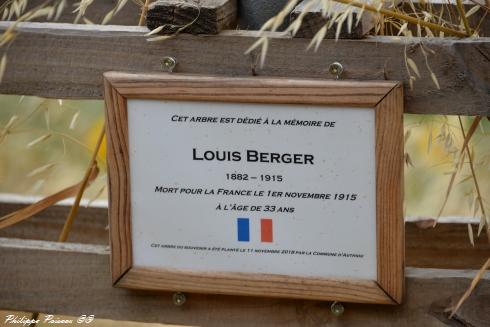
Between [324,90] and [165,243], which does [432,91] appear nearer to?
[324,90]

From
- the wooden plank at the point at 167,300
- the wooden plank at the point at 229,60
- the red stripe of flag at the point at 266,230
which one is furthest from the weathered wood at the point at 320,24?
the wooden plank at the point at 167,300

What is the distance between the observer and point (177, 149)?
1.54 meters

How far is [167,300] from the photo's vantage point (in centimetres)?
166

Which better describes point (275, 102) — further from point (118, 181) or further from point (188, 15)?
point (118, 181)

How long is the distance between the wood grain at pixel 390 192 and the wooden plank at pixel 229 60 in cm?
4

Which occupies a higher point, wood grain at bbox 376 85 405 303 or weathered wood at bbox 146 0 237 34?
weathered wood at bbox 146 0 237 34

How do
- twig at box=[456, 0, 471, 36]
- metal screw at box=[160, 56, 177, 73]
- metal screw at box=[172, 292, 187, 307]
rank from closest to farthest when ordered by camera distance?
twig at box=[456, 0, 471, 36]
metal screw at box=[160, 56, 177, 73]
metal screw at box=[172, 292, 187, 307]

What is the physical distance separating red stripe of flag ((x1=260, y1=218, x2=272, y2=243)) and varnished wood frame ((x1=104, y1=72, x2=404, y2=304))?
0.07m

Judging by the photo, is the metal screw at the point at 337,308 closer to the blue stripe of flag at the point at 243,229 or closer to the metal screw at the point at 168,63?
the blue stripe of flag at the point at 243,229

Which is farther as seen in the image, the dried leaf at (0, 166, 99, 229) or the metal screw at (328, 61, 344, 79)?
the dried leaf at (0, 166, 99, 229)

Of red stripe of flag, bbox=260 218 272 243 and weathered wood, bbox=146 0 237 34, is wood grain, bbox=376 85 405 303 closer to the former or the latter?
red stripe of flag, bbox=260 218 272 243

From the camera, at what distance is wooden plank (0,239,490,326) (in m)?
1.56

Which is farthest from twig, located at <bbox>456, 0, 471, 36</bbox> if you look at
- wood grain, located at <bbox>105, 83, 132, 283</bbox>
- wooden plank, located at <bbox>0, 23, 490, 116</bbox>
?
wood grain, located at <bbox>105, 83, 132, 283</bbox>

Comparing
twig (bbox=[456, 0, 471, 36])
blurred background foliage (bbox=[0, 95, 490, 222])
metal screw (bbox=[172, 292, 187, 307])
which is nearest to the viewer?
twig (bbox=[456, 0, 471, 36])
